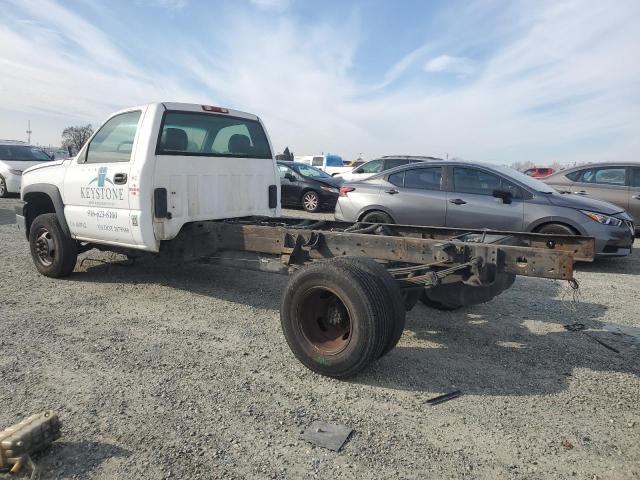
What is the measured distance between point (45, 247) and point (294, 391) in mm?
4353

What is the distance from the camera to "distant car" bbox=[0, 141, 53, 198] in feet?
47.9

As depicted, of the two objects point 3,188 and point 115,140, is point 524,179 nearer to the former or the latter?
point 115,140

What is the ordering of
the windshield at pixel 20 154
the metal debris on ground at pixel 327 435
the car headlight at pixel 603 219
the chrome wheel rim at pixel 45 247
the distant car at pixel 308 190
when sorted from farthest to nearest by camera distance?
the windshield at pixel 20 154
the distant car at pixel 308 190
the car headlight at pixel 603 219
the chrome wheel rim at pixel 45 247
the metal debris on ground at pixel 327 435

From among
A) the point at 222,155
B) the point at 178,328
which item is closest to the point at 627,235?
the point at 222,155

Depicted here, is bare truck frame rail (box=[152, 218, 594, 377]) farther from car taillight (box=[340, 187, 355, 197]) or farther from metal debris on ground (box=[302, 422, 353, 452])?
car taillight (box=[340, 187, 355, 197])

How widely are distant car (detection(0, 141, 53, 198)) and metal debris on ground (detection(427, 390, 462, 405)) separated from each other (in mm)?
14999

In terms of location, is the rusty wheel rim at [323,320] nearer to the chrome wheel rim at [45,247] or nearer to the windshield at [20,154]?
the chrome wheel rim at [45,247]

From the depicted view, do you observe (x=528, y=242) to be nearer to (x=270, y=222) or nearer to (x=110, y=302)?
(x=270, y=222)

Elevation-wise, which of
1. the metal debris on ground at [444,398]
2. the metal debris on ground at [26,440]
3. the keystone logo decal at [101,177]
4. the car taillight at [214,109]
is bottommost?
the metal debris on ground at [444,398]

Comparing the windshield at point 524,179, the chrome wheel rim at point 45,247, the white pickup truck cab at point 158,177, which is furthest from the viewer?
the windshield at point 524,179

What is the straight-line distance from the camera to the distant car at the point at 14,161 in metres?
14.6

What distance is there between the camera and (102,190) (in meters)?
5.06

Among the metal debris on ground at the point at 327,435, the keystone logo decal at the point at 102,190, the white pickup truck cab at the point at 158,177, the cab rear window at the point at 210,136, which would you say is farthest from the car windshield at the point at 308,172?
the metal debris on ground at the point at 327,435

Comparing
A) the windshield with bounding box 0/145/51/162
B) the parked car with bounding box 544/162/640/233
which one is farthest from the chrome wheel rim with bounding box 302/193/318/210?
the windshield with bounding box 0/145/51/162
